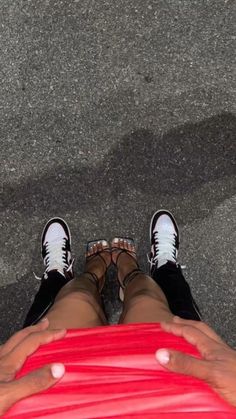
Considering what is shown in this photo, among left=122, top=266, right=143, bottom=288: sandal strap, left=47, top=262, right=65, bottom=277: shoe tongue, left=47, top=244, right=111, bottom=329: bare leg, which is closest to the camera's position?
left=47, top=244, right=111, bottom=329: bare leg

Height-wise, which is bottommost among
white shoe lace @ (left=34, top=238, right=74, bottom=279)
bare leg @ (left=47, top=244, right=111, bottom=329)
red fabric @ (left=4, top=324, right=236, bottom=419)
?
red fabric @ (left=4, top=324, right=236, bottom=419)

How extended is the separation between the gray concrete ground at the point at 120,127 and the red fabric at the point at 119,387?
0.98 metres

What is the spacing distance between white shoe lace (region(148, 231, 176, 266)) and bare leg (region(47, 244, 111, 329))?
317 millimetres

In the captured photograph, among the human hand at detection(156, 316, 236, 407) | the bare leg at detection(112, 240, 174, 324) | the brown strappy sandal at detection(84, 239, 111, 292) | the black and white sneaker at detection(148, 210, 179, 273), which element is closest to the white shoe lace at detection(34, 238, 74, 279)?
the brown strappy sandal at detection(84, 239, 111, 292)

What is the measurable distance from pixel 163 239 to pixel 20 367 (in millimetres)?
1153

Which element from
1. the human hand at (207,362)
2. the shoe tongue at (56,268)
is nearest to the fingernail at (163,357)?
the human hand at (207,362)

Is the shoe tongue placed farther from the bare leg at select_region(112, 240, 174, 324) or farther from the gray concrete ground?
the bare leg at select_region(112, 240, 174, 324)

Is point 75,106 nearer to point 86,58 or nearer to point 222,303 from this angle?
point 86,58

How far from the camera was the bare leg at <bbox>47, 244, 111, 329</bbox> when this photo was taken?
61.7 inches

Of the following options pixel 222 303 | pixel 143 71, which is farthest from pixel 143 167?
pixel 222 303

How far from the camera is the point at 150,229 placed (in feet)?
7.54

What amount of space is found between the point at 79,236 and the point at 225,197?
77 cm

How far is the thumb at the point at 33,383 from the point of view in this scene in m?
1.14

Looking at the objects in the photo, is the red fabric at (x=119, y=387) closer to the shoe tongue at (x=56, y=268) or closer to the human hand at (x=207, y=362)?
the human hand at (x=207, y=362)
